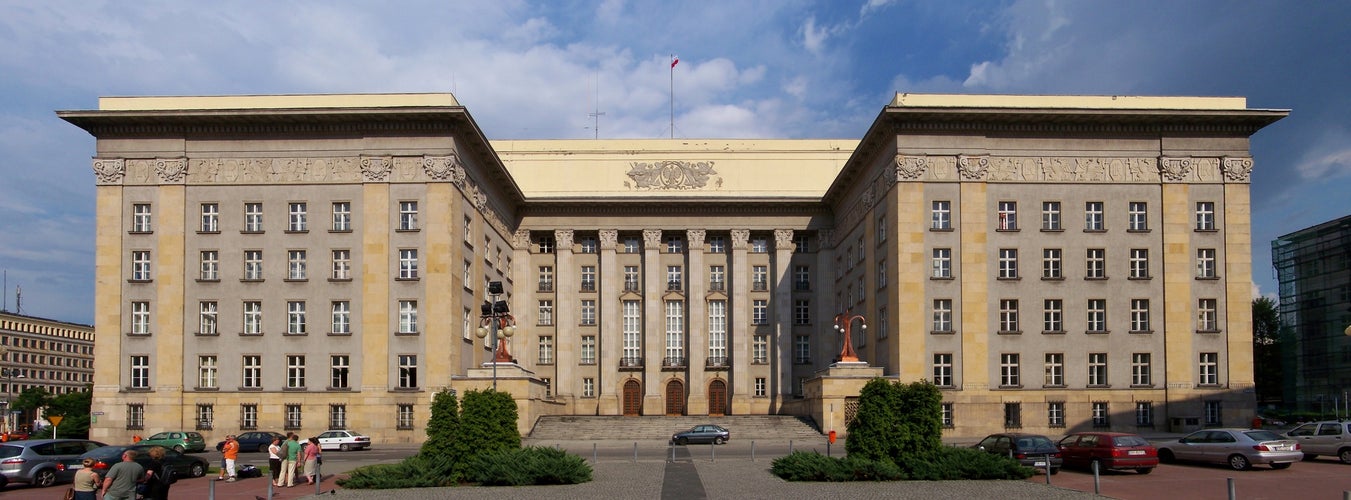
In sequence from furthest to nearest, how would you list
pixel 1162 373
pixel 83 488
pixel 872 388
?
pixel 1162 373 < pixel 872 388 < pixel 83 488

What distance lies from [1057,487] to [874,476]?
4.61 m

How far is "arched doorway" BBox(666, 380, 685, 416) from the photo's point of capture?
245ft

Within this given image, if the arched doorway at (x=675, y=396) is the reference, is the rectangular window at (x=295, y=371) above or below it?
above

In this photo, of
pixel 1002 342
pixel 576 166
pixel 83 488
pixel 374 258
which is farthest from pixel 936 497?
pixel 576 166

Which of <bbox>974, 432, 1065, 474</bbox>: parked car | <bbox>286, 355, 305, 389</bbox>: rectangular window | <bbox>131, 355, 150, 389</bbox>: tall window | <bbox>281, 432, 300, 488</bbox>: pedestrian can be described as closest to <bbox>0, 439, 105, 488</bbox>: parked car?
<bbox>281, 432, 300, 488</bbox>: pedestrian

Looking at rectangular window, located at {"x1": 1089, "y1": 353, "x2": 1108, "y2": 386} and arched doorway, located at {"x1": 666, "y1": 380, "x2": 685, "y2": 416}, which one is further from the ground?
rectangular window, located at {"x1": 1089, "y1": 353, "x2": 1108, "y2": 386}

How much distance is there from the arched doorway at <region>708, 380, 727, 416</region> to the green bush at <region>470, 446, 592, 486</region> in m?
44.1

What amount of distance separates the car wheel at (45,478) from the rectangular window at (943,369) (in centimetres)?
3695

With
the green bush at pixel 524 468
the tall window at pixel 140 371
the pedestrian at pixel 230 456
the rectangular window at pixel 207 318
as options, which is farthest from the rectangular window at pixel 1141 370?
the tall window at pixel 140 371

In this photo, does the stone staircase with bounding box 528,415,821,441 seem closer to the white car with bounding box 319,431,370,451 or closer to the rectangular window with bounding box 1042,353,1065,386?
the white car with bounding box 319,431,370,451

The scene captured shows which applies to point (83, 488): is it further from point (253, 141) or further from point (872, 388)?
point (253, 141)

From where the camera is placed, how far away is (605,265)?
74938 millimetres

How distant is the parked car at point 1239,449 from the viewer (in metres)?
33.8

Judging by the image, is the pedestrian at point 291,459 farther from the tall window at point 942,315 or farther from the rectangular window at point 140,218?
the tall window at point 942,315
